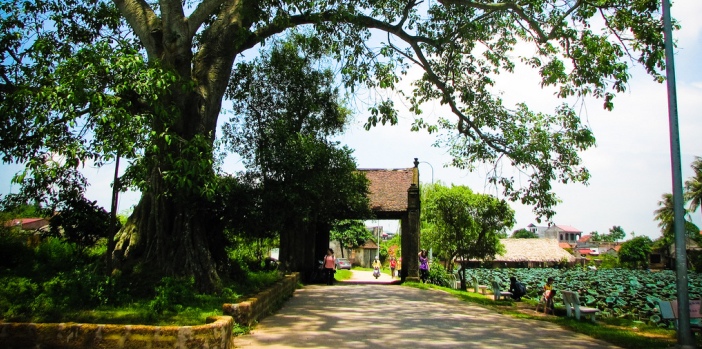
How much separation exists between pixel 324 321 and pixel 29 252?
732 cm

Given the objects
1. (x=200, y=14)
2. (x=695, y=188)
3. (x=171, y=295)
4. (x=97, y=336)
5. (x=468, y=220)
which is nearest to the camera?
(x=97, y=336)

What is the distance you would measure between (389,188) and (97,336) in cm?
1885

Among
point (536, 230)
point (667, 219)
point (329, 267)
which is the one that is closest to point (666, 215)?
point (667, 219)

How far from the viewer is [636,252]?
56.1m

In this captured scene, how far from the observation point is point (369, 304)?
1288cm

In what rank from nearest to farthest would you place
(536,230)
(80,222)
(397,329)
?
(397,329)
(80,222)
(536,230)

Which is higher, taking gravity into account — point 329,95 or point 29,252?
point 329,95

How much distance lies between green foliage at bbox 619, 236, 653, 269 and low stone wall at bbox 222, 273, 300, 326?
53.2 metres

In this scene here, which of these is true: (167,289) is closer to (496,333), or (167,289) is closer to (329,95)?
(496,333)

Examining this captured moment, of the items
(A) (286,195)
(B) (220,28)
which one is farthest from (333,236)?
(B) (220,28)

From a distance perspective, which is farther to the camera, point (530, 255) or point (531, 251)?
point (531, 251)

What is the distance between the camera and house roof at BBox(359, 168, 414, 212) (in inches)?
896

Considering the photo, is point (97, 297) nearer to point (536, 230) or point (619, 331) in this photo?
point (619, 331)

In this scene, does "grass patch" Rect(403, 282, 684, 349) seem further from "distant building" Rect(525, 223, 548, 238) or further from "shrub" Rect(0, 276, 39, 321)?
Answer: "distant building" Rect(525, 223, 548, 238)
